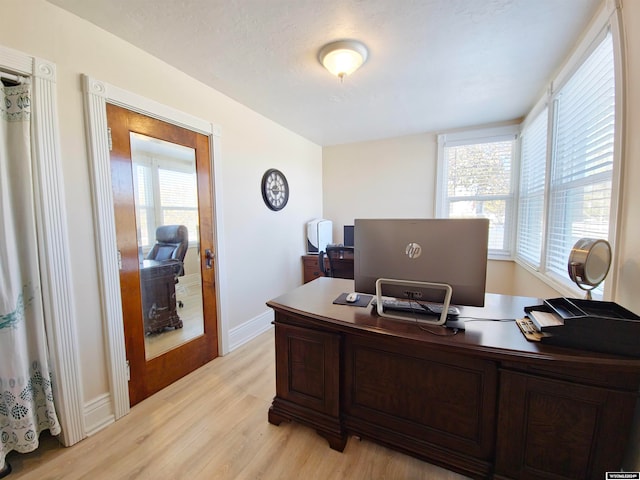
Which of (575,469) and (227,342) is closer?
(575,469)

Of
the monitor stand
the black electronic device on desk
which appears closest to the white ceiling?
the monitor stand

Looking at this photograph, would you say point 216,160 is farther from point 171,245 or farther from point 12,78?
point 12,78

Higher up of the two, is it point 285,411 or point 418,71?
point 418,71

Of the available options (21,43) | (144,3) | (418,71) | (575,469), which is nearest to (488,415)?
(575,469)

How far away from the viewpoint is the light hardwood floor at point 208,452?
4.60 feet

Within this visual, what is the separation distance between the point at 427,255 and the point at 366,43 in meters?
1.48

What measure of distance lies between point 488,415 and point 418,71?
2337 millimetres

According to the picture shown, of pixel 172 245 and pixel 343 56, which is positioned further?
pixel 172 245

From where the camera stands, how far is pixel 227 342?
2.64 meters

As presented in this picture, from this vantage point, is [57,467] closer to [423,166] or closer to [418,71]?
[418,71]

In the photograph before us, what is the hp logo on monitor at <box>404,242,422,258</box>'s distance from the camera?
1368mm

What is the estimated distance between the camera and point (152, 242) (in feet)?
6.61

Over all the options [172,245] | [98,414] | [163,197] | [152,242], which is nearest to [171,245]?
[172,245]

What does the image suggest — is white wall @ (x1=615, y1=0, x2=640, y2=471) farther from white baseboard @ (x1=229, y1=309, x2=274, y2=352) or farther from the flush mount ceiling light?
white baseboard @ (x1=229, y1=309, x2=274, y2=352)
